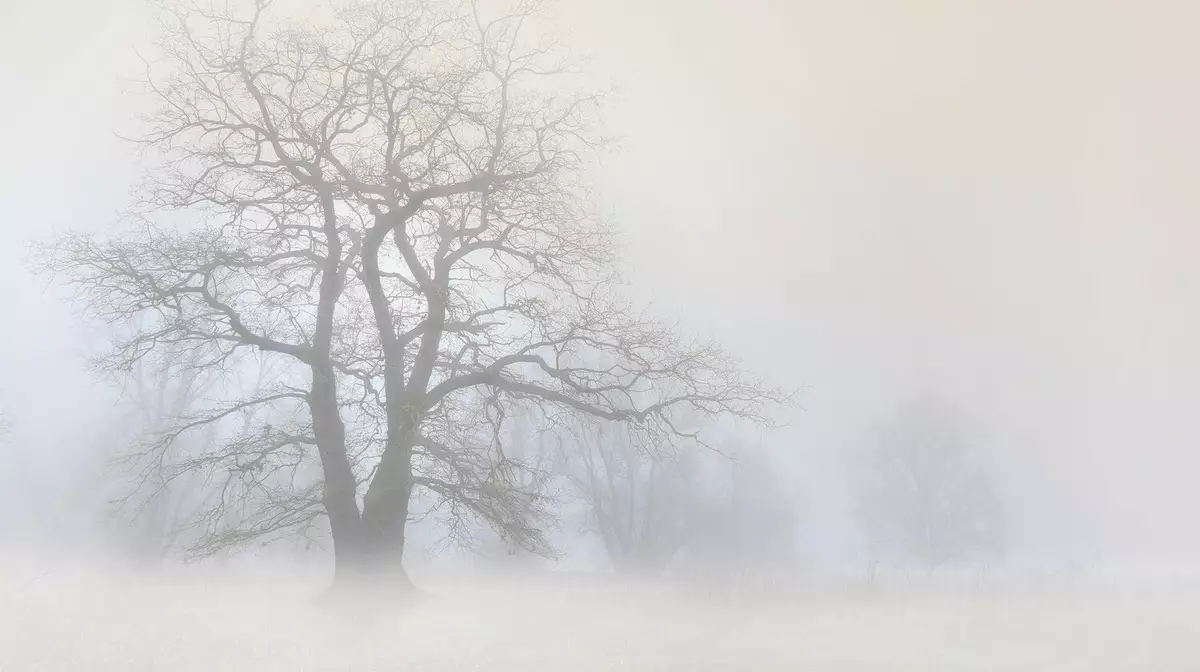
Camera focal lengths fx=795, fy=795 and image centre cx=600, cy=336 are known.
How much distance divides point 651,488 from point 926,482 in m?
1.26

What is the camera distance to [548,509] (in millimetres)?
3455

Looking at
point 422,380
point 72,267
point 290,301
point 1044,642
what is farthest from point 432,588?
point 1044,642

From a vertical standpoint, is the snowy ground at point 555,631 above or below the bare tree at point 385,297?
below

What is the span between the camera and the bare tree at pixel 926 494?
355 cm

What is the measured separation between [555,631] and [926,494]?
1.78 metres

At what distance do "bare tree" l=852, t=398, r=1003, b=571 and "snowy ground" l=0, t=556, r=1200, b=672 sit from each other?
230 millimetres

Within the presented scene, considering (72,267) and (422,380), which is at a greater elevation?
(72,267)

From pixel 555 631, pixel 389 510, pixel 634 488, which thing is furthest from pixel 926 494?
pixel 389 510

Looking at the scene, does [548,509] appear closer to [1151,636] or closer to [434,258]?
[434,258]

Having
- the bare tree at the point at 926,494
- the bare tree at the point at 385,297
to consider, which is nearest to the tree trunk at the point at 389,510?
the bare tree at the point at 385,297

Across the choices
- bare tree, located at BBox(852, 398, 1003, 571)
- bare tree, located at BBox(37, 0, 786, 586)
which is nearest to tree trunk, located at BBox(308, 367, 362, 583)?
bare tree, located at BBox(37, 0, 786, 586)

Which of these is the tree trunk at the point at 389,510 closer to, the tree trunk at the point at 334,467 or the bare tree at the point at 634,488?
the tree trunk at the point at 334,467

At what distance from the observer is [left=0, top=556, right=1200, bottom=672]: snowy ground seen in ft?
9.42

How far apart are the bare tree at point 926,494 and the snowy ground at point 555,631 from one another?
9.1 inches
